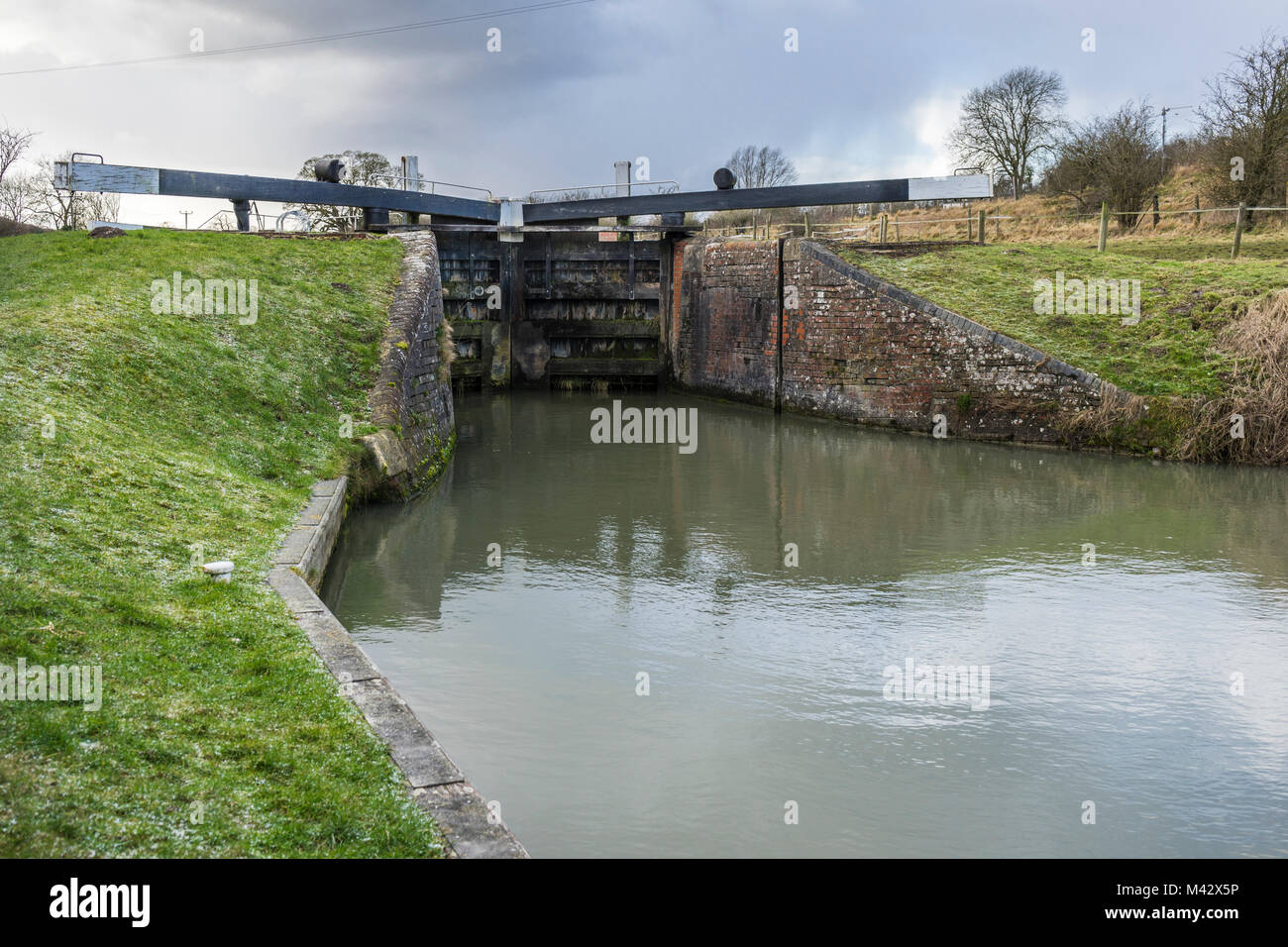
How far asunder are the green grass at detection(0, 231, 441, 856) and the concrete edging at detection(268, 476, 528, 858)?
0.09 metres

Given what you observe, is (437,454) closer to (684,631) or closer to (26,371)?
(26,371)

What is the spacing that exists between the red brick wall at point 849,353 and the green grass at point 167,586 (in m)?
7.97

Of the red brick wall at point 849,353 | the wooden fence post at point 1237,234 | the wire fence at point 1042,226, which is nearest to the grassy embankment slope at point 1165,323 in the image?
the wooden fence post at point 1237,234

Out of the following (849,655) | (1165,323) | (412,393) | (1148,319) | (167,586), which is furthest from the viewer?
(1148,319)

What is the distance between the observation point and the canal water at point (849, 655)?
4.76m

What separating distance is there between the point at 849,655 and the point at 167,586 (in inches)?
161

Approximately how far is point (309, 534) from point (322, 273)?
8834 mm

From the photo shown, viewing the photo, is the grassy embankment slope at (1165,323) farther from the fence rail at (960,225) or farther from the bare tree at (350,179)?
the bare tree at (350,179)

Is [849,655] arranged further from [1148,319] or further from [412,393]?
[1148,319]

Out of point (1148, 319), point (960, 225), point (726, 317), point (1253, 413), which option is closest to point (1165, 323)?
point (1148, 319)

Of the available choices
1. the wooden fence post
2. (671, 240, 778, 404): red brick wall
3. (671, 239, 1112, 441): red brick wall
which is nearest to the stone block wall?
(671, 240, 778, 404): red brick wall

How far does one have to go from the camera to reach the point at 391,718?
182 inches
